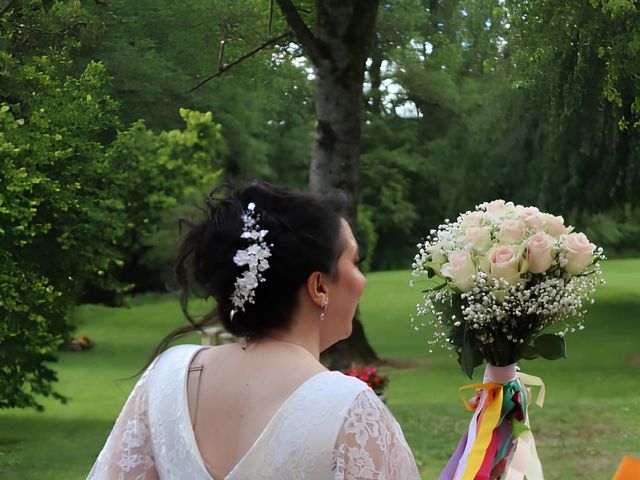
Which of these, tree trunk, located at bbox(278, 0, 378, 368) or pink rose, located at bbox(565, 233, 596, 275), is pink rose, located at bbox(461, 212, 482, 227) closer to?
pink rose, located at bbox(565, 233, 596, 275)

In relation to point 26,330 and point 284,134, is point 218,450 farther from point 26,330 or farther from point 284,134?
point 284,134

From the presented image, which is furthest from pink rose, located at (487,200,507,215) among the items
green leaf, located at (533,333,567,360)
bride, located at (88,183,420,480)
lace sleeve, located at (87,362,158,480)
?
lace sleeve, located at (87,362,158,480)

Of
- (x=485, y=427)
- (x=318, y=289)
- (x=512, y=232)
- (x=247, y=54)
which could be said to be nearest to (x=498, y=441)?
(x=485, y=427)

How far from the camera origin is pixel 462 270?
83.4 inches

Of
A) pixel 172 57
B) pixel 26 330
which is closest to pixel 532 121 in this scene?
pixel 172 57

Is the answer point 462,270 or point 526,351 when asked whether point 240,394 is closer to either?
point 462,270

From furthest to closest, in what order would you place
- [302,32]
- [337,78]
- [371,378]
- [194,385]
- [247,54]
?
[247,54], [337,78], [302,32], [371,378], [194,385]

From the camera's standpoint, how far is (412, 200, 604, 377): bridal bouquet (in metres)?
2.06

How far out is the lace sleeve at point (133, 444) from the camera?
1.38m

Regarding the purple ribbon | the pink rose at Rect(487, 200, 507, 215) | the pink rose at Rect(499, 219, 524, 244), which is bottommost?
the purple ribbon

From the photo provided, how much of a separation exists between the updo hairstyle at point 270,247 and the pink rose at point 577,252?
2.76 feet

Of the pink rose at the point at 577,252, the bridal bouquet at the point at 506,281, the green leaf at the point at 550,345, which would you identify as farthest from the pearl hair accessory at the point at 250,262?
the green leaf at the point at 550,345

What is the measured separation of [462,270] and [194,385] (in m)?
0.92

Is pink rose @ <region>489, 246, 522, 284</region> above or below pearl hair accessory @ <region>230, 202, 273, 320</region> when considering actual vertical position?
below
